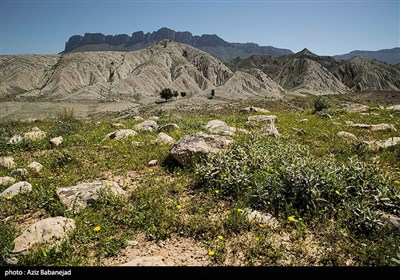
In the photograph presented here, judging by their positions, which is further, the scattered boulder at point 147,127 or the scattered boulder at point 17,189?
the scattered boulder at point 147,127

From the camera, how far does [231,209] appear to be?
222 inches

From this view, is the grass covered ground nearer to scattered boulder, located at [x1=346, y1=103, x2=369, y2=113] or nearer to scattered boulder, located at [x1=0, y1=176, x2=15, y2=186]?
scattered boulder, located at [x1=0, y1=176, x2=15, y2=186]

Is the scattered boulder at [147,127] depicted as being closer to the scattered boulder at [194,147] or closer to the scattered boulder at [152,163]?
the scattered boulder at [152,163]

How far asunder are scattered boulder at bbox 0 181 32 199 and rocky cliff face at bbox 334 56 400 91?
182 meters

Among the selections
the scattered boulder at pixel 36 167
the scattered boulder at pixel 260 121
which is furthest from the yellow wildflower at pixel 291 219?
the scattered boulder at pixel 260 121

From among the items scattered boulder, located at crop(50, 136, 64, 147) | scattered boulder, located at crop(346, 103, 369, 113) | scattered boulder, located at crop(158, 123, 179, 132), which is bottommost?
scattered boulder, located at crop(50, 136, 64, 147)

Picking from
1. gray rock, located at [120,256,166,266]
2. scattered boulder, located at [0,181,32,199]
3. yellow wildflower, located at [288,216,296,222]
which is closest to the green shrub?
yellow wildflower, located at [288,216,296,222]

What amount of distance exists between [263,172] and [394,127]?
32.9ft

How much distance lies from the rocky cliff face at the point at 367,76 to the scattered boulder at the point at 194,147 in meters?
178

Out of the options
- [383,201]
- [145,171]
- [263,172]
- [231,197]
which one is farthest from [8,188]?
[383,201]

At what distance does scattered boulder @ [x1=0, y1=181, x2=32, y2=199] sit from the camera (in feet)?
21.0

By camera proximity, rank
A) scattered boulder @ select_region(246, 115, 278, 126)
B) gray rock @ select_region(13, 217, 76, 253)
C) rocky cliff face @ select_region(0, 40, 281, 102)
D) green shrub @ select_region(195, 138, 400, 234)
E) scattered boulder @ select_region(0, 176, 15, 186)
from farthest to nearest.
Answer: rocky cliff face @ select_region(0, 40, 281, 102)
scattered boulder @ select_region(246, 115, 278, 126)
scattered boulder @ select_region(0, 176, 15, 186)
green shrub @ select_region(195, 138, 400, 234)
gray rock @ select_region(13, 217, 76, 253)

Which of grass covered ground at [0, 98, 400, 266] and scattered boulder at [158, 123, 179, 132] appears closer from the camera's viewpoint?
grass covered ground at [0, 98, 400, 266]

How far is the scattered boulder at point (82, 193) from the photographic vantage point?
583 cm
